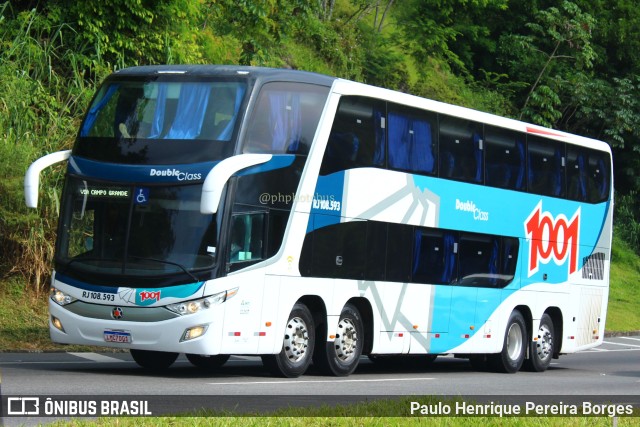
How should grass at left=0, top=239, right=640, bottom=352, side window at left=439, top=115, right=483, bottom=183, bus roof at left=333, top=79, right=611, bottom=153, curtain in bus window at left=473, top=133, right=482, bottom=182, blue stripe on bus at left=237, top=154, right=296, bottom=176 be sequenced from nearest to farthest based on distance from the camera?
1. blue stripe on bus at left=237, top=154, right=296, bottom=176
2. bus roof at left=333, top=79, right=611, bottom=153
3. side window at left=439, top=115, right=483, bottom=183
4. grass at left=0, top=239, right=640, bottom=352
5. curtain in bus window at left=473, top=133, right=482, bottom=182

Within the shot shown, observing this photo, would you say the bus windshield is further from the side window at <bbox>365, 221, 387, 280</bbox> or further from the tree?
the tree

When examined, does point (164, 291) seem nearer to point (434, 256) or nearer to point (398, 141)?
point (398, 141)

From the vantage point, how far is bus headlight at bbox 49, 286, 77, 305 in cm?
1672

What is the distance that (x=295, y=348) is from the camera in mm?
17641

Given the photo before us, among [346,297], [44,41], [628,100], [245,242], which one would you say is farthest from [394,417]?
[628,100]

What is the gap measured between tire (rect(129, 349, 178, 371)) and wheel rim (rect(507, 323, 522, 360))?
7.18 meters

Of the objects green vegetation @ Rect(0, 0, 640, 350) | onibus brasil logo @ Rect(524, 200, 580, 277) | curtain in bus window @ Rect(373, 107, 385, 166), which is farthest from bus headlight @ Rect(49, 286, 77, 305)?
onibus brasil logo @ Rect(524, 200, 580, 277)

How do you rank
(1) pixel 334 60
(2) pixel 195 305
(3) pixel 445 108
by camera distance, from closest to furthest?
(2) pixel 195 305 < (3) pixel 445 108 < (1) pixel 334 60

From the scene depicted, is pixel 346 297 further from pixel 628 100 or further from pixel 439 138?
pixel 628 100

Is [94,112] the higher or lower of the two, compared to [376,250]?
higher

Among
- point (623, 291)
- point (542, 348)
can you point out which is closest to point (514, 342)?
point (542, 348)

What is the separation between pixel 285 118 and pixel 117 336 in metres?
3.75

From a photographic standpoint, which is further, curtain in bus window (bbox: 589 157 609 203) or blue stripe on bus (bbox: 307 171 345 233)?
curtain in bus window (bbox: 589 157 609 203)

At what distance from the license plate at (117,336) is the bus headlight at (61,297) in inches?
Answer: 29.4
